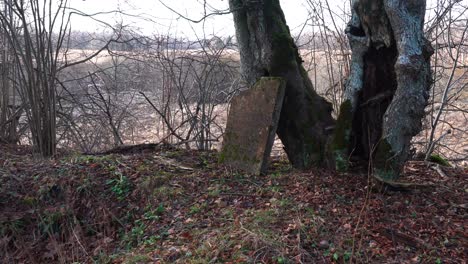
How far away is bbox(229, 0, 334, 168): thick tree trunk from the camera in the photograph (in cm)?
543

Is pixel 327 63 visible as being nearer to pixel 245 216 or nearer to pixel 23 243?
pixel 245 216

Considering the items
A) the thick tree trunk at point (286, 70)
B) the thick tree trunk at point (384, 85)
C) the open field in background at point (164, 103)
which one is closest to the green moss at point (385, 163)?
the thick tree trunk at point (384, 85)

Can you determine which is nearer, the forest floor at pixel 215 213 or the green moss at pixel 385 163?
the forest floor at pixel 215 213

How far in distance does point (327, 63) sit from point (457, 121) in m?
6.52

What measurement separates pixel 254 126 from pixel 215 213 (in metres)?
1.26

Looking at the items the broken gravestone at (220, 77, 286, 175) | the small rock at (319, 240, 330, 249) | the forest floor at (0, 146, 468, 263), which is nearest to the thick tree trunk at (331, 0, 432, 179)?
the forest floor at (0, 146, 468, 263)

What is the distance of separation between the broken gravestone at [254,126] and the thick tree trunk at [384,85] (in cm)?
71

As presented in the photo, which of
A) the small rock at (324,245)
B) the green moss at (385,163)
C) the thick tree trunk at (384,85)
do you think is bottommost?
the small rock at (324,245)

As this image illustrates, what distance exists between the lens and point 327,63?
8.11m

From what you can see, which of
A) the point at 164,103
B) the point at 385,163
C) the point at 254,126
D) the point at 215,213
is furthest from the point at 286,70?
the point at 164,103

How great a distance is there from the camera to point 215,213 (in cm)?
450

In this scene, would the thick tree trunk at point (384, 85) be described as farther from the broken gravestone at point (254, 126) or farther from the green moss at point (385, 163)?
the broken gravestone at point (254, 126)

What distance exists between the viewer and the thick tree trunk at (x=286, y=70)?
543cm

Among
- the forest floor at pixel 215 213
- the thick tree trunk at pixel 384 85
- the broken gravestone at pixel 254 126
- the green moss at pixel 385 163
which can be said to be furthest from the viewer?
the broken gravestone at pixel 254 126
